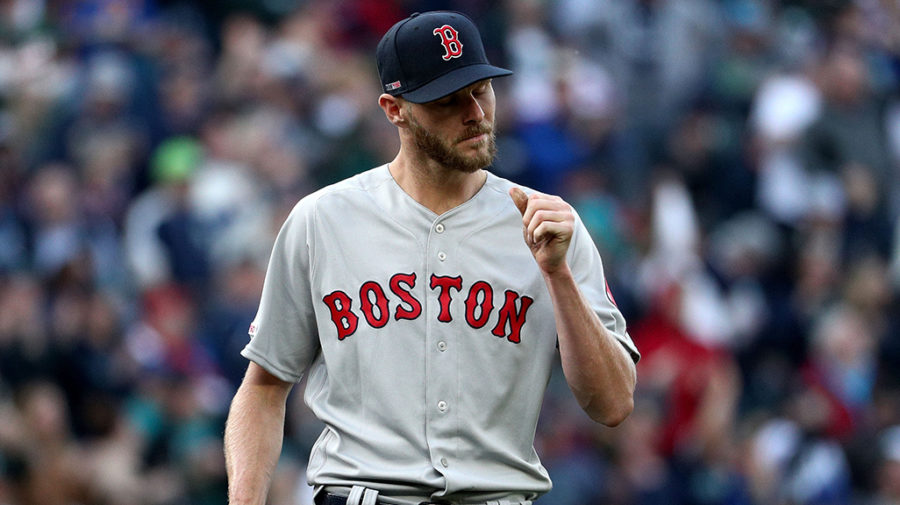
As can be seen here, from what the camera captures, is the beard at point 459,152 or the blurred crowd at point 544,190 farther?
the blurred crowd at point 544,190

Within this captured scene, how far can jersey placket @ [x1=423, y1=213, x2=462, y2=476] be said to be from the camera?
4.20 meters

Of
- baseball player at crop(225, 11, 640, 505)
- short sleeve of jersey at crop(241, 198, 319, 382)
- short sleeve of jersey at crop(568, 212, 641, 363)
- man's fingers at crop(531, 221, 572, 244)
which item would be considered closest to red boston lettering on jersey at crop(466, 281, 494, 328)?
baseball player at crop(225, 11, 640, 505)

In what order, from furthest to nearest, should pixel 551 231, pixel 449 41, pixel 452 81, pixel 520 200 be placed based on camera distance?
pixel 449 41 < pixel 452 81 < pixel 520 200 < pixel 551 231

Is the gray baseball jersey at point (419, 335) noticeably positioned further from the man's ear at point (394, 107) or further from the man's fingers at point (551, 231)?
the man's fingers at point (551, 231)

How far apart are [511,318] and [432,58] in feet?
2.51

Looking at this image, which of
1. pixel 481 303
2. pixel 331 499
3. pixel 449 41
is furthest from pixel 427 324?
pixel 449 41

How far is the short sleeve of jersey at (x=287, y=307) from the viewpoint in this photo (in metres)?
4.43

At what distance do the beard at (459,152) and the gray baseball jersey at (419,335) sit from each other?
7.0 inches

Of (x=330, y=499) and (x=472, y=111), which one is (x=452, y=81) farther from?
(x=330, y=499)

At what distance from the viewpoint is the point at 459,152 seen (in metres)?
4.26

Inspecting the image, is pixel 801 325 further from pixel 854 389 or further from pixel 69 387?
pixel 69 387

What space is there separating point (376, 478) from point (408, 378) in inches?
11.4

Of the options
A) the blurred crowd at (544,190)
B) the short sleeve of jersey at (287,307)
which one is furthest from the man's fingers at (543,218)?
the blurred crowd at (544,190)

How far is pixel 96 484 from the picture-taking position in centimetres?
945
